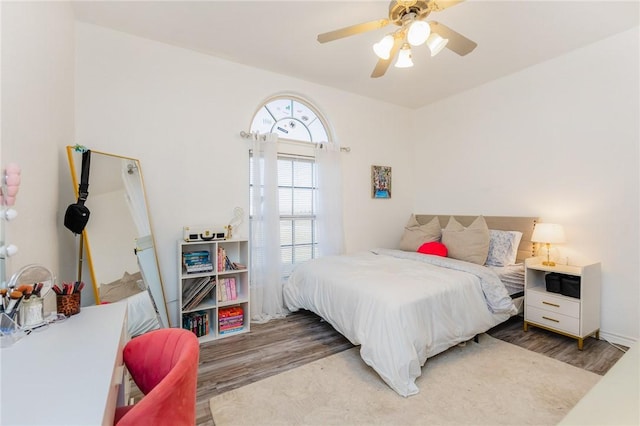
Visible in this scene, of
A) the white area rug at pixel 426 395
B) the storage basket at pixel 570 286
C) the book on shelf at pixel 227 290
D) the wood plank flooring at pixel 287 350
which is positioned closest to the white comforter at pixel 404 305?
the white area rug at pixel 426 395

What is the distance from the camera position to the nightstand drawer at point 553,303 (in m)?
2.54

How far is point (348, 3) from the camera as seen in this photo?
7.16 feet

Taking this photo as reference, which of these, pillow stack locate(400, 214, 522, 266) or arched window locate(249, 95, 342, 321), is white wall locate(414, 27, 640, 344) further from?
arched window locate(249, 95, 342, 321)

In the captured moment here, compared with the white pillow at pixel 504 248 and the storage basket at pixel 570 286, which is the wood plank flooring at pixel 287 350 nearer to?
the storage basket at pixel 570 286

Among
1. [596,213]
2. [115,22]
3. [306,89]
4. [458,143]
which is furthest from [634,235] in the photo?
[115,22]

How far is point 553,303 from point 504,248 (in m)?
0.70

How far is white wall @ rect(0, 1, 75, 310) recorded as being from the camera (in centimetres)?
127

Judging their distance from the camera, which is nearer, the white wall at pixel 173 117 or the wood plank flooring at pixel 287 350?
the wood plank flooring at pixel 287 350

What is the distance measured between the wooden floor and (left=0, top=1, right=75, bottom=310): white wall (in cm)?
131

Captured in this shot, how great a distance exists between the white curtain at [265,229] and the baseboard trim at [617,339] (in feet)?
10.4

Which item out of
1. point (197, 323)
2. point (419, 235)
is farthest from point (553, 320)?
point (197, 323)

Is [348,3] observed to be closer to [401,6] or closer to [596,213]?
[401,6]

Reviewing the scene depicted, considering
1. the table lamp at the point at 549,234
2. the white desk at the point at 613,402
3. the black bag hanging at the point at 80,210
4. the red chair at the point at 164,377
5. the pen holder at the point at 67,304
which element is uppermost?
the black bag hanging at the point at 80,210

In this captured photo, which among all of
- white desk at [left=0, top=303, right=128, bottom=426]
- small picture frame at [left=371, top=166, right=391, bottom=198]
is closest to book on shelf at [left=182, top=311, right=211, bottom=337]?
white desk at [left=0, top=303, right=128, bottom=426]
